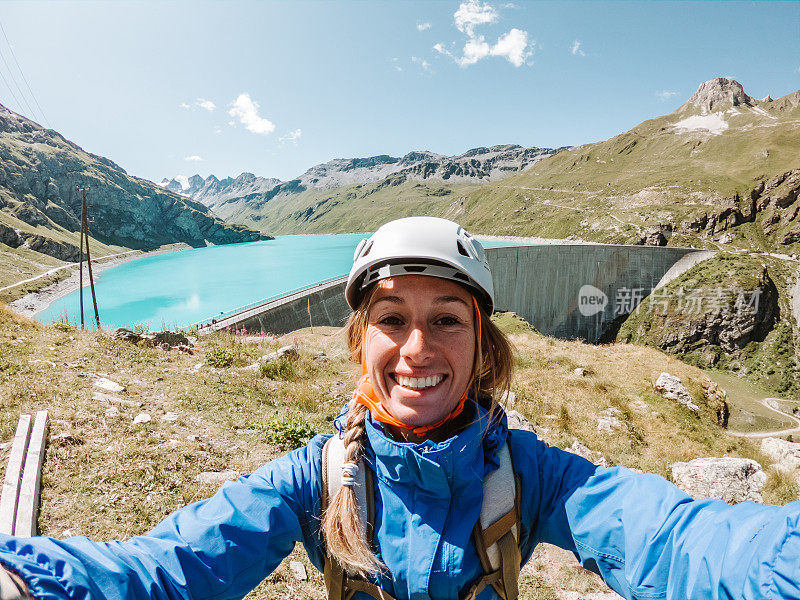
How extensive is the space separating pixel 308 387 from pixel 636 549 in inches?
283

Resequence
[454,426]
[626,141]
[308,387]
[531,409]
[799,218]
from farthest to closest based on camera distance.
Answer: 1. [626,141]
2. [799,218]
3. [531,409]
4. [308,387]
5. [454,426]

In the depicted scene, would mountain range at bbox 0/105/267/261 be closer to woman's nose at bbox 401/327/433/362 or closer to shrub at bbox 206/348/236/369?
shrub at bbox 206/348/236/369

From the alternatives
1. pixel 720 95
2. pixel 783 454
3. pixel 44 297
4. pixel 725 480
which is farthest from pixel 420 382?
pixel 720 95

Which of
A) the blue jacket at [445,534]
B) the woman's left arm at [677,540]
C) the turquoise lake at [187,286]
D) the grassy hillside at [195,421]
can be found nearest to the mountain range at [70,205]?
the turquoise lake at [187,286]

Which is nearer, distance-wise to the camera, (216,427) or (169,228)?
(216,427)

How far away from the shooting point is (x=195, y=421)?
5855 millimetres

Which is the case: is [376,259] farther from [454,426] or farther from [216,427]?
[216,427]

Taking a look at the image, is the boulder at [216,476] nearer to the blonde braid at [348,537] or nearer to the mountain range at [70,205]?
the blonde braid at [348,537]

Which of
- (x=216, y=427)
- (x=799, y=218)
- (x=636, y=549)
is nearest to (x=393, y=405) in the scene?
(x=636, y=549)

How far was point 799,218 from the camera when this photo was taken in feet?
268

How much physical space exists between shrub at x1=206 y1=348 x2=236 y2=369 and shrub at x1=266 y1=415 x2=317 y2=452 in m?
3.53

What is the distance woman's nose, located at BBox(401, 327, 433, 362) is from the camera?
1.66 m

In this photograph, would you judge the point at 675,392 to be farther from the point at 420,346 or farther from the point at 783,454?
the point at 420,346

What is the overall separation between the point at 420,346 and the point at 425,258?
0.46 m
